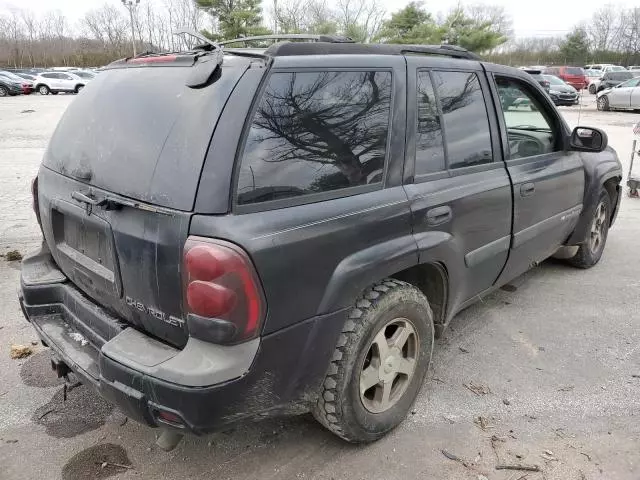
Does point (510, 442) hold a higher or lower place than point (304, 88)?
lower

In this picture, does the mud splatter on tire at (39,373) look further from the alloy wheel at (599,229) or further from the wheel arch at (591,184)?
the alloy wheel at (599,229)

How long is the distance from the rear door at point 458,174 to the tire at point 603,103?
2389 cm

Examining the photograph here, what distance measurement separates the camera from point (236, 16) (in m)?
29.4

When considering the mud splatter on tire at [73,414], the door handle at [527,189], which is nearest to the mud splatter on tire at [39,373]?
the mud splatter on tire at [73,414]

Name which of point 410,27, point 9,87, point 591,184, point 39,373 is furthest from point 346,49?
point 9,87

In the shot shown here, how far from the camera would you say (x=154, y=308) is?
211 cm

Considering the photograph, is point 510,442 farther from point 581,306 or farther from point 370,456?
point 581,306

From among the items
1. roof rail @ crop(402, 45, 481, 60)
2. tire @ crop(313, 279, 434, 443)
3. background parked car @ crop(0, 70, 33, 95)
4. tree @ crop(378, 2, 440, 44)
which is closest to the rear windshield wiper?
tire @ crop(313, 279, 434, 443)

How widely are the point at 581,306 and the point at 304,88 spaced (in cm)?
317

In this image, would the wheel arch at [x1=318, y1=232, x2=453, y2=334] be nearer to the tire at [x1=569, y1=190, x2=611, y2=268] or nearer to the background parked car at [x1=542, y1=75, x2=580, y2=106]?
the tire at [x1=569, y1=190, x2=611, y2=268]

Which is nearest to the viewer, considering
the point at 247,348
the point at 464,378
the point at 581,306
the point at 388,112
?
the point at 247,348

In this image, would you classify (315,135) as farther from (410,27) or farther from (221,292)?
(410,27)

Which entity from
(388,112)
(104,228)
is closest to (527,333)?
(388,112)

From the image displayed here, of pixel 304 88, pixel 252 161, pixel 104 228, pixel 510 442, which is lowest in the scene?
pixel 510 442
